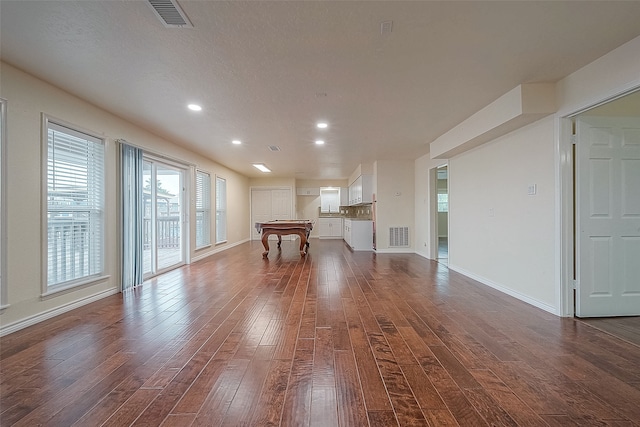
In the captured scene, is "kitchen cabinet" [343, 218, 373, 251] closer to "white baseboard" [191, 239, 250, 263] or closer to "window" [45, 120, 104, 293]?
"white baseboard" [191, 239, 250, 263]

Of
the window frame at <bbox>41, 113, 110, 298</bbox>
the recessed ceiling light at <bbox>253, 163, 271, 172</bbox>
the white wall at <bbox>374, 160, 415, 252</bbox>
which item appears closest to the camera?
the window frame at <bbox>41, 113, 110, 298</bbox>

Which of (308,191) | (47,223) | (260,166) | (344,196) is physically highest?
(260,166)

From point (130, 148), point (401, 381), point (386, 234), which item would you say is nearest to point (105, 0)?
point (130, 148)

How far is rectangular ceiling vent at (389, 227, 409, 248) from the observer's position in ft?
24.0

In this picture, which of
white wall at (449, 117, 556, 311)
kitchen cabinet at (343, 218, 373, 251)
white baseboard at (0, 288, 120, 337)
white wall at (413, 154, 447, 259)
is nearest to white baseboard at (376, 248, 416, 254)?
white wall at (413, 154, 447, 259)

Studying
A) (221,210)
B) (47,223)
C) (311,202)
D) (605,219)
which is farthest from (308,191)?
(605,219)

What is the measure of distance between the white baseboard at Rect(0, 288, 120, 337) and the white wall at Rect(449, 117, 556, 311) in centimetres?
522

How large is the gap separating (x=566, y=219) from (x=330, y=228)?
8.76m

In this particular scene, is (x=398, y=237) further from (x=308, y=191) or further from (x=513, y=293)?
(x=308, y=191)

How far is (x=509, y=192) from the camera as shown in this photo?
3.66 metres

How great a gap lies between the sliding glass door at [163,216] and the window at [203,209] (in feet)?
2.04

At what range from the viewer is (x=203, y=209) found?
6961 mm

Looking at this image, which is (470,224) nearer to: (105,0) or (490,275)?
(490,275)

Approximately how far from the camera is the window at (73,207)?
3.03 metres
